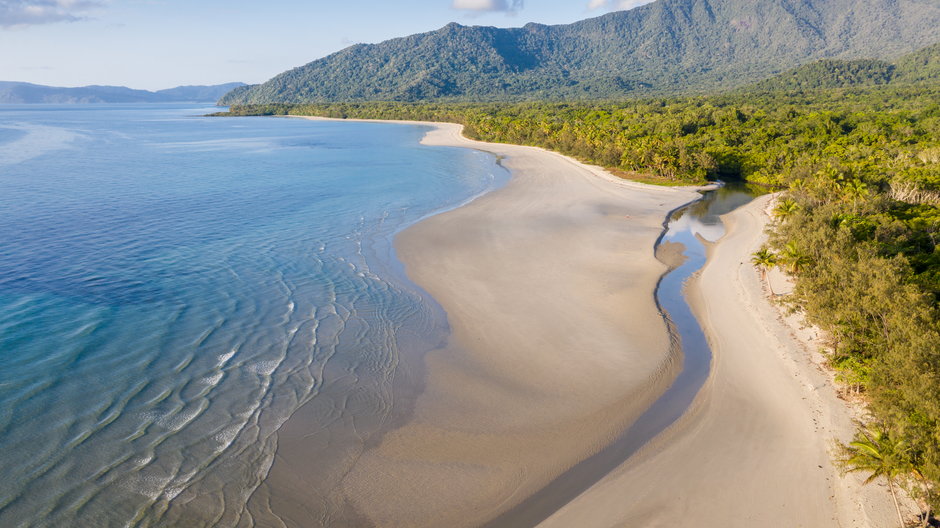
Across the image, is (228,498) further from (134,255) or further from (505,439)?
(134,255)

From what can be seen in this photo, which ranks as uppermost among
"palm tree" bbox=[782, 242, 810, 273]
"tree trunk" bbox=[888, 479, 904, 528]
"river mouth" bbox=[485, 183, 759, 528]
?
"palm tree" bbox=[782, 242, 810, 273]

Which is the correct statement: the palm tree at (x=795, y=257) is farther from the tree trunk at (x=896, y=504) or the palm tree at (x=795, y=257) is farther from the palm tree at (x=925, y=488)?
the palm tree at (x=925, y=488)

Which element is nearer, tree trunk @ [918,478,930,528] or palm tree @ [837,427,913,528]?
tree trunk @ [918,478,930,528]

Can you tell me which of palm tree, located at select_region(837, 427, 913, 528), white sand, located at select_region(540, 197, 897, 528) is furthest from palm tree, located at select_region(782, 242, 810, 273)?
palm tree, located at select_region(837, 427, 913, 528)

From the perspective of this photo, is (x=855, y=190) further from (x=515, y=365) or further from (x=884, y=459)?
(x=515, y=365)

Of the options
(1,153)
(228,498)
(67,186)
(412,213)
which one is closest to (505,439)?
(228,498)

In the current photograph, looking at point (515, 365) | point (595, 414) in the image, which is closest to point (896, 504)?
point (595, 414)

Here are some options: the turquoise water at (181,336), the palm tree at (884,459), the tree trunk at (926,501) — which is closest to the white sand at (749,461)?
the tree trunk at (926,501)

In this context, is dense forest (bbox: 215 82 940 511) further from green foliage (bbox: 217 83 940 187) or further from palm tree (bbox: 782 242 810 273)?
green foliage (bbox: 217 83 940 187)
